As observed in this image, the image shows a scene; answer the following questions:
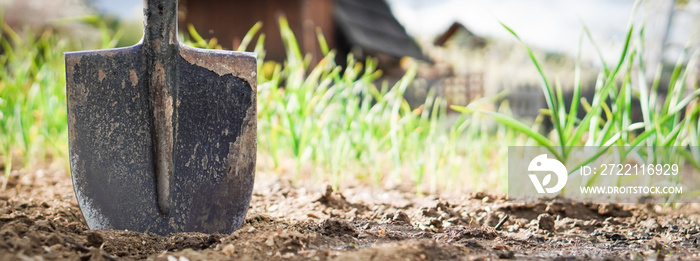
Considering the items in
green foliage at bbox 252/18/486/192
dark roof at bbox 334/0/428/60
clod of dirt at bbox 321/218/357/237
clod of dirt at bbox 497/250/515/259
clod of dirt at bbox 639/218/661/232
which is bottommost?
clod of dirt at bbox 639/218/661/232

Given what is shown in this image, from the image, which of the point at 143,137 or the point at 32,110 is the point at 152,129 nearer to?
the point at 143,137

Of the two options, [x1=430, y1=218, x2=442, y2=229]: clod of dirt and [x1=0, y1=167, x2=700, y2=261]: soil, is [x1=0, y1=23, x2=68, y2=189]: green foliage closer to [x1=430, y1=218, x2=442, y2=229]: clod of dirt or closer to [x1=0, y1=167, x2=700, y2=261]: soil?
[x1=0, y1=167, x2=700, y2=261]: soil

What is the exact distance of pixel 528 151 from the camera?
1.98 m

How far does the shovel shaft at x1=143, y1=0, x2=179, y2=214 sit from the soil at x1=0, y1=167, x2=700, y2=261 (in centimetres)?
16

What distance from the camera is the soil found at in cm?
89

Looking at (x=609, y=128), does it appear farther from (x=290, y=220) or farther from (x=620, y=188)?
(x=290, y=220)

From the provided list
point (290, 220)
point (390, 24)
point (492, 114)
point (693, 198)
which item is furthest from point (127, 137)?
point (390, 24)

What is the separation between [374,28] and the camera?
773cm

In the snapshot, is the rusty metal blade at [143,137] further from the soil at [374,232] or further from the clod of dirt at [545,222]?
the clod of dirt at [545,222]

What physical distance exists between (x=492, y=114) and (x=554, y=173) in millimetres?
382

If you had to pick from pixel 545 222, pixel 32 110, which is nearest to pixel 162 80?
pixel 545 222

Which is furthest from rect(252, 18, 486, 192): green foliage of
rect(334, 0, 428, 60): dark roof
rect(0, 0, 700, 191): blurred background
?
rect(334, 0, 428, 60): dark roof

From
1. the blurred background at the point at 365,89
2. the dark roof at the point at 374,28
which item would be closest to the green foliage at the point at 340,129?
the blurred background at the point at 365,89

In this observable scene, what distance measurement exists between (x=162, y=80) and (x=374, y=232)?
648mm
